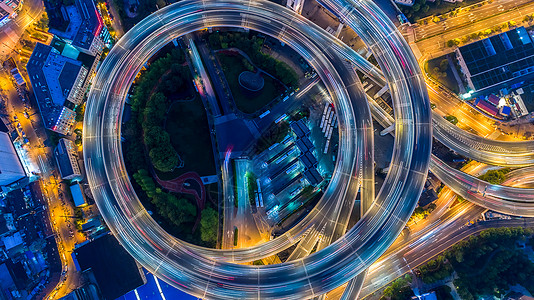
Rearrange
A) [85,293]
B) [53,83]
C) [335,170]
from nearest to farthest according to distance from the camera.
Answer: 1. [85,293]
2. [335,170]
3. [53,83]

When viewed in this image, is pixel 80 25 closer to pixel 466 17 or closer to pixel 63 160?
pixel 63 160

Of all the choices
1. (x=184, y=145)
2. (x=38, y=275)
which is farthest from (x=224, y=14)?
(x=38, y=275)

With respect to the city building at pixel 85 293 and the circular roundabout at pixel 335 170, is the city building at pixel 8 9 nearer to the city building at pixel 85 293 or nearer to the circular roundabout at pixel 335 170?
the circular roundabout at pixel 335 170

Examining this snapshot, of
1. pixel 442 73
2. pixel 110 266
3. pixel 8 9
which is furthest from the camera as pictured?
pixel 442 73

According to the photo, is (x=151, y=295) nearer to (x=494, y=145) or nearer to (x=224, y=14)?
(x=224, y=14)

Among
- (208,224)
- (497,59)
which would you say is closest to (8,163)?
(208,224)

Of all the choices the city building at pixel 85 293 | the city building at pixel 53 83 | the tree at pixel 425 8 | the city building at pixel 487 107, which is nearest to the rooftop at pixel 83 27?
the city building at pixel 53 83

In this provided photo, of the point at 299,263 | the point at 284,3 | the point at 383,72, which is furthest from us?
the point at 284,3
